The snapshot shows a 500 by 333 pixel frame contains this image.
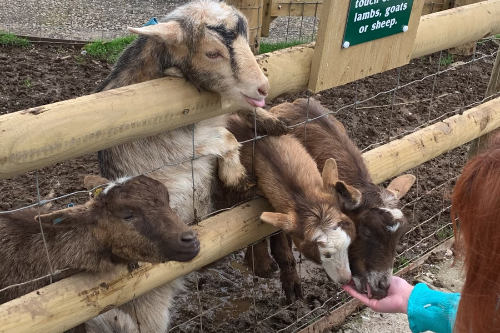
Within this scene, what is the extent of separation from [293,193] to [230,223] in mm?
467

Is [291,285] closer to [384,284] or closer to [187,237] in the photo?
[384,284]

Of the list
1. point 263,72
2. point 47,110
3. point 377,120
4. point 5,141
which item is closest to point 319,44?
point 263,72

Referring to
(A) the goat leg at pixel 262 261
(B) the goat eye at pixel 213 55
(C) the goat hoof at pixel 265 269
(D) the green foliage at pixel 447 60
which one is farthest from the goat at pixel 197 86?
(D) the green foliage at pixel 447 60

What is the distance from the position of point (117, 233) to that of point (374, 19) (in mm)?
1858

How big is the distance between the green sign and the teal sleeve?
1.40 metres

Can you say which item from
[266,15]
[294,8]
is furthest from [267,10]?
[294,8]

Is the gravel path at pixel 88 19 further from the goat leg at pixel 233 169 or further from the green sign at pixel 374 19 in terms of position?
the goat leg at pixel 233 169

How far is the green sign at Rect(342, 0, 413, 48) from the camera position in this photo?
3193mm

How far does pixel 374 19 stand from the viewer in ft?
11.0

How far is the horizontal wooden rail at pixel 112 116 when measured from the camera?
7.15 ft

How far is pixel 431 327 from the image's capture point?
9.34 ft

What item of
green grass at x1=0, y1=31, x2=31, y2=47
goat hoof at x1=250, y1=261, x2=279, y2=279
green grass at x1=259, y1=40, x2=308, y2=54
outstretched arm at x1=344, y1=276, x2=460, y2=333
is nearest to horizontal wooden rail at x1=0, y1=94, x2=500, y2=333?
outstretched arm at x1=344, y1=276, x2=460, y2=333

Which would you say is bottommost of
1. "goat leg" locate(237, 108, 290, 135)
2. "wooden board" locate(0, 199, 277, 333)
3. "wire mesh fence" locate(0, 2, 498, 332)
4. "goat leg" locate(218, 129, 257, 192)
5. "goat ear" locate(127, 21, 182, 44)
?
"wire mesh fence" locate(0, 2, 498, 332)

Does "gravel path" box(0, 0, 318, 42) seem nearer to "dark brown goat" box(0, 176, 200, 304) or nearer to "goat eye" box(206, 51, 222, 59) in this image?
"goat eye" box(206, 51, 222, 59)
